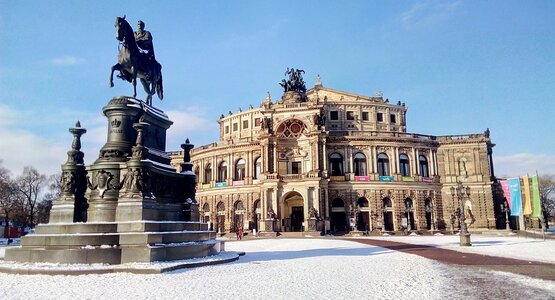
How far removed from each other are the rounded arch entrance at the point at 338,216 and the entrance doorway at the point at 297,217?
14.3 ft

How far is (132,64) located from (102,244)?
8260 millimetres

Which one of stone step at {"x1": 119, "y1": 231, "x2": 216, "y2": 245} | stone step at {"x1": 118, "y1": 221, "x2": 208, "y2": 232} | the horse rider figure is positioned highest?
the horse rider figure

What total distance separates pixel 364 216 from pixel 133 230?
48.9m

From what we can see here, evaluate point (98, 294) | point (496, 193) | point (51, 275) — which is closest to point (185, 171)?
point (51, 275)

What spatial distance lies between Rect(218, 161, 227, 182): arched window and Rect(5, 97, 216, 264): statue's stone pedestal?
4740cm

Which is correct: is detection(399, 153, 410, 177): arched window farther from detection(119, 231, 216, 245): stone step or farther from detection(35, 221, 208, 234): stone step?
detection(35, 221, 208, 234): stone step

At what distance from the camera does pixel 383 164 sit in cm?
6266

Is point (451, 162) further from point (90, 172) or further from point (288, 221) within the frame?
point (90, 172)

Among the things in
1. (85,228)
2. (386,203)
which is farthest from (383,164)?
(85,228)

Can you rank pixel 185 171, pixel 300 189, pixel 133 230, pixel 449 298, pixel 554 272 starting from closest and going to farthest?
pixel 449 298
pixel 554 272
pixel 133 230
pixel 185 171
pixel 300 189

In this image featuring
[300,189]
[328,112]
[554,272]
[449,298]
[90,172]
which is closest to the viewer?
[449,298]

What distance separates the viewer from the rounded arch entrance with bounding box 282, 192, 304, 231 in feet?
195

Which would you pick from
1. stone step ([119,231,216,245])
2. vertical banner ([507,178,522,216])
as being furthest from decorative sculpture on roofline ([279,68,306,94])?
stone step ([119,231,216,245])

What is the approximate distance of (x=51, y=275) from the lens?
42.6ft
